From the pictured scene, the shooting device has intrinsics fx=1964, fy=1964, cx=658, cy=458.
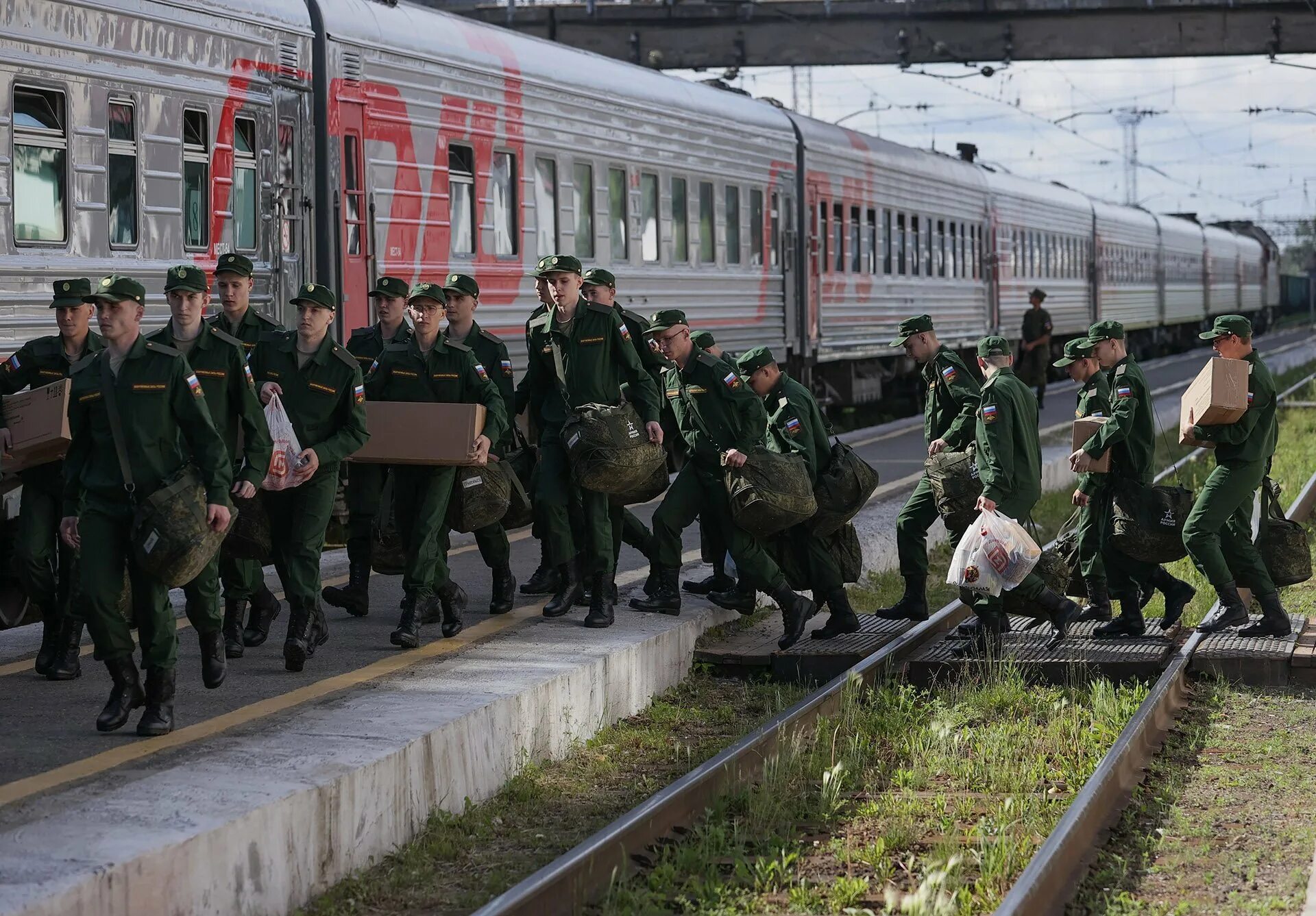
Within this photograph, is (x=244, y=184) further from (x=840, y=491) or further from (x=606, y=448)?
(x=840, y=491)

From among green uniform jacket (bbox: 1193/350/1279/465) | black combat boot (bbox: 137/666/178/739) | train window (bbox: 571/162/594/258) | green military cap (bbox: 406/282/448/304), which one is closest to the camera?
black combat boot (bbox: 137/666/178/739)

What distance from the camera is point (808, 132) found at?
840 inches

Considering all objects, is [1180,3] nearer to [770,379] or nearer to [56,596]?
[770,379]

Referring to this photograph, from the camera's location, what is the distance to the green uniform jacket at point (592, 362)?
934cm

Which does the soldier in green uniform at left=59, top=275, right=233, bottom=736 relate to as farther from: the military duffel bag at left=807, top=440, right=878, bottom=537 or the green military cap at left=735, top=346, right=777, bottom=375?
the military duffel bag at left=807, top=440, right=878, bottom=537

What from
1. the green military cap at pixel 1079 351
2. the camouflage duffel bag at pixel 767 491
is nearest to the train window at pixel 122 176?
the camouflage duffel bag at pixel 767 491

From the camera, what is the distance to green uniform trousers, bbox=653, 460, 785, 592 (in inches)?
372

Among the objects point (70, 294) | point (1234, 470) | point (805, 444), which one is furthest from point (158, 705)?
point (1234, 470)

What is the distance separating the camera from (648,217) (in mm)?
16531

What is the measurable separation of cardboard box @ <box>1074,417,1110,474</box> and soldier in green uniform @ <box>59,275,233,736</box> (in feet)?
14.7

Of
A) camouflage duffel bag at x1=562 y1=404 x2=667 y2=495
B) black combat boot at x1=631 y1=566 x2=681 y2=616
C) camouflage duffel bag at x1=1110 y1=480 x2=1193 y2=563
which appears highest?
camouflage duffel bag at x1=562 y1=404 x2=667 y2=495

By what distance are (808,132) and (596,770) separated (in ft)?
47.7

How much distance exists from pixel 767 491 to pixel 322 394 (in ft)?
7.11

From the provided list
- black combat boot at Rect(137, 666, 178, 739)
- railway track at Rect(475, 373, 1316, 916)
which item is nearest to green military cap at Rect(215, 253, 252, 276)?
black combat boot at Rect(137, 666, 178, 739)
